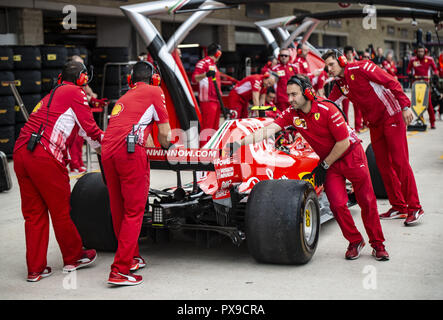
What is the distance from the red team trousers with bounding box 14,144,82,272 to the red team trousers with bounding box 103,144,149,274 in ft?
1.61

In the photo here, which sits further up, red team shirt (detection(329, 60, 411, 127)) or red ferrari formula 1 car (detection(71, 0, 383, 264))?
red team shirt (detection(329, 60, 411, 127))

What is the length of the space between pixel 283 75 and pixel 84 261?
8.47 m

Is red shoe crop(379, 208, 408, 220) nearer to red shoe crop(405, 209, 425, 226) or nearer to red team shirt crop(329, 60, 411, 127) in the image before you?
red shoe crop(405, 209, 425, 226)

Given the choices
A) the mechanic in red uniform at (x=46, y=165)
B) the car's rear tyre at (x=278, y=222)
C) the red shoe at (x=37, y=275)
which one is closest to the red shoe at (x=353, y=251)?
the car's rear tyre at (x=278, y=222)

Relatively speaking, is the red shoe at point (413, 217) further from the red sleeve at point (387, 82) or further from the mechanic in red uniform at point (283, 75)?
the mechanic in red uniform at point (283, 75)

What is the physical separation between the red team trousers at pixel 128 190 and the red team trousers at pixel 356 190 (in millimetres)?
1662

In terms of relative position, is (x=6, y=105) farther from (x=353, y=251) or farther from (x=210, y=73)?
(x=353, y=251)

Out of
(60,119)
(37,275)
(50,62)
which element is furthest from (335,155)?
(50,62)

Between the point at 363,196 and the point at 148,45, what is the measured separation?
5.12m

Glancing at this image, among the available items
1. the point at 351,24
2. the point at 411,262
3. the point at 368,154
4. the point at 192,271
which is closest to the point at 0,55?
the point at 368,154

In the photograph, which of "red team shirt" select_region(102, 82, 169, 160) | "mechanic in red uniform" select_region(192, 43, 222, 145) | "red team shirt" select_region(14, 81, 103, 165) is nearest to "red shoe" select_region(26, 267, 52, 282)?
"red team shirt" select_region(14, 81, 103, 165)

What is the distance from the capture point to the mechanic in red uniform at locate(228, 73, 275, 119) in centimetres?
1185
